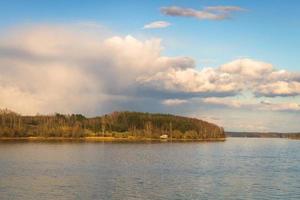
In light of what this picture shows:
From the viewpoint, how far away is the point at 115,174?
4872 cm

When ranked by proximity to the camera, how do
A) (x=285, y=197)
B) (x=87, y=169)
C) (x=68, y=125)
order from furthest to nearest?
(x=68, y=125)
(x=87, y=169)
(x=285, y=197)

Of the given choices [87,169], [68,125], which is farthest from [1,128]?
[87,169]

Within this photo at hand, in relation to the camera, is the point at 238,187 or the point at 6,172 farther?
the point at 6,172

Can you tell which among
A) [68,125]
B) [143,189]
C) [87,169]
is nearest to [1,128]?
[68,125]

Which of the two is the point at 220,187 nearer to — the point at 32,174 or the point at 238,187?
the point at 238,187

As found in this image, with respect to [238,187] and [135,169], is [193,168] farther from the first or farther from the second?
[238,187]

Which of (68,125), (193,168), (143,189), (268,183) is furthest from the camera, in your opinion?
(68,125)

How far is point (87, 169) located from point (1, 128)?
427ft

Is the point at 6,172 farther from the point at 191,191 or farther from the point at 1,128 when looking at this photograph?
the point at 1,128

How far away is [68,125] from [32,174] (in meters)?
152

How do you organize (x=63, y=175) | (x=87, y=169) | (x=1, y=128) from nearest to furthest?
(x=63, y=175) < (x=87, y=169) < (x=1, y=128)

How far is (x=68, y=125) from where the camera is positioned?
198 meters

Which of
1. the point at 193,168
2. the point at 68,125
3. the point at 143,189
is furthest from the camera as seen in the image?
the point at 68,125

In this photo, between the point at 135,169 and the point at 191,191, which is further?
the point at 135,169
